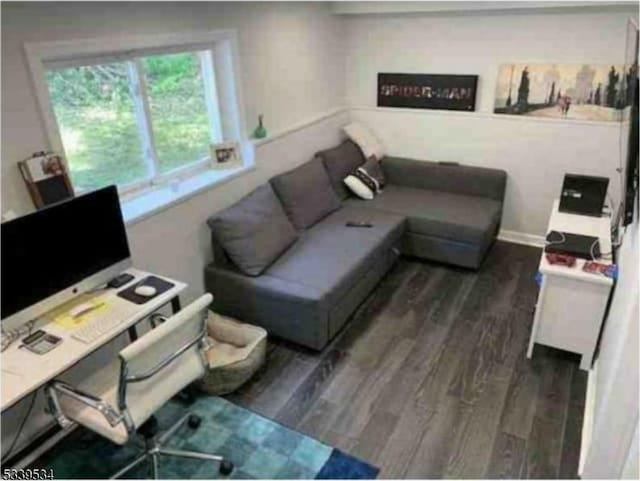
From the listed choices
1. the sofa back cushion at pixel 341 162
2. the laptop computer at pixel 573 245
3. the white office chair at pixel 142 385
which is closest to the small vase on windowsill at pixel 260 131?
the sofa back cushion at pixel 341 162

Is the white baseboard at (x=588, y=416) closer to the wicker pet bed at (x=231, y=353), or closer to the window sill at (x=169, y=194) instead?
the wicker pet bed at (x=231, y=353)

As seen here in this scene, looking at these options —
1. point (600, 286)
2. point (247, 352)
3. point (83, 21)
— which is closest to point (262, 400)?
point (247, 352)

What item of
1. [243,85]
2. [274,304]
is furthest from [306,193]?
[274,304]

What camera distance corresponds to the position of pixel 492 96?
3.92 metres

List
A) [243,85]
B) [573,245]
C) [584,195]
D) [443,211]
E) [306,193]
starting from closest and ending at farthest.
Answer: [573,245] < [584,195] < [243,85] < [306,193] < [443,211]

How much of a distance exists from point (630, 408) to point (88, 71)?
9.55ft

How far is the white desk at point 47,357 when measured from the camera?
172cm

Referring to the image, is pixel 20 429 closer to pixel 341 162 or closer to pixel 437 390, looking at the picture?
pixel 437 390

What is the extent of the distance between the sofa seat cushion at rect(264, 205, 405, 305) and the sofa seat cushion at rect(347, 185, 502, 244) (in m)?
0.14

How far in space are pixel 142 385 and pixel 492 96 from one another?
11.3 ft

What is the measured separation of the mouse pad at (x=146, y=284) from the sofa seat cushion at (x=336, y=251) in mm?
736

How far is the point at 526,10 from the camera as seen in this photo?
11.7 ft

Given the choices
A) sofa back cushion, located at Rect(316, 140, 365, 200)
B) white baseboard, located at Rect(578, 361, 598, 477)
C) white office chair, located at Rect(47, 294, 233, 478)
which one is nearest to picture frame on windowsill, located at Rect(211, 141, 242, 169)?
sofa back cushion, located at Rect(316, 140, 365, 200)

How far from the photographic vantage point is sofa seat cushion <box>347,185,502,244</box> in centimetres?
360
